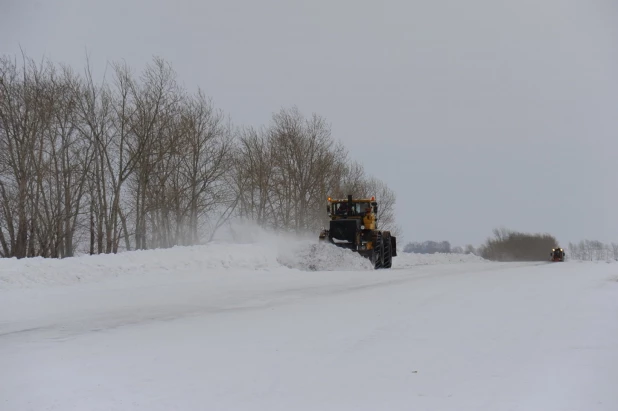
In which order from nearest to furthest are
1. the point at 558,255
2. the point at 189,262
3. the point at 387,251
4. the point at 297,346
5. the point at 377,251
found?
the point at 297,346
the point at 189,262
the point at 377,251
the point at 387,251
the point at 558,255

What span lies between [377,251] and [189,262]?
9702 millimetres

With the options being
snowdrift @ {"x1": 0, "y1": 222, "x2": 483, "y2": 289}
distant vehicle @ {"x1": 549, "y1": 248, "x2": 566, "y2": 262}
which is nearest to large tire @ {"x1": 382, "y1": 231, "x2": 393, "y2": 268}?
snowdrift @ {"x1": 0, "y1": 222, "x2": 483, "y2": 289}

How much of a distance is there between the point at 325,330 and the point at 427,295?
505 centimetres

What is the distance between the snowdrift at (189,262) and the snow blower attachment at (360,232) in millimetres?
1046

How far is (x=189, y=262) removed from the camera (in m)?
18.0

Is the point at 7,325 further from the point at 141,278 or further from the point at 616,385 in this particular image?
the point at 616,385

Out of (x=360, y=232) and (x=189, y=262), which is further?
(x=360, y=232)

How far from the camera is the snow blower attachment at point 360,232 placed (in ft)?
81.0

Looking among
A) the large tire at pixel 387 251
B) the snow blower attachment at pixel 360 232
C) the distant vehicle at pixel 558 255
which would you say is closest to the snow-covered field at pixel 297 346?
the snow blower attachment at pixel 360 232

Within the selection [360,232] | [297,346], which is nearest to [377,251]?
[360,232]

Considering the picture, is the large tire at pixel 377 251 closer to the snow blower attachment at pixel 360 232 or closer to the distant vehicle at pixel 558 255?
the snow blower attachment at pixel 360 232

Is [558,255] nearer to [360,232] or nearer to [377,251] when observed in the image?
[377,251]

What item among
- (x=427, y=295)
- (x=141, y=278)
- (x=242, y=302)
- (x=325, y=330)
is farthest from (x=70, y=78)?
(x=325, y=330)

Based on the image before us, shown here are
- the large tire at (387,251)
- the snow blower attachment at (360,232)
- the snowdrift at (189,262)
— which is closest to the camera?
the snowdrift at (189,262)
